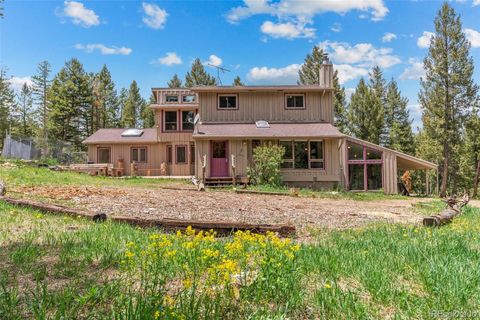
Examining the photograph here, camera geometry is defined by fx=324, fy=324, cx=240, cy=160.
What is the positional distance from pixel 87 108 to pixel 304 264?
44776 mm

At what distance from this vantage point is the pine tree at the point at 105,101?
45.7m

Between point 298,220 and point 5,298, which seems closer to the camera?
point 5,298

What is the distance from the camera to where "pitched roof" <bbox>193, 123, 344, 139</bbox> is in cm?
1880

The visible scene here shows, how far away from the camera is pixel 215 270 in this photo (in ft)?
10.1

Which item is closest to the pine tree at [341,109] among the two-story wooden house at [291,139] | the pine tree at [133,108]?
the two-story wooden house at [291,139]

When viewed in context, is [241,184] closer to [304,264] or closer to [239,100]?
[239,100]

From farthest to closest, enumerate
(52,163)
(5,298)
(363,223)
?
1. (52,163)
2. (363,223)
3. (5,298)

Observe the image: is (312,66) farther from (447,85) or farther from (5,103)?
(5,103)

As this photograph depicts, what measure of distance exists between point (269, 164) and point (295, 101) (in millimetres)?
5782

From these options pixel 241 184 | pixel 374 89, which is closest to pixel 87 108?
pixel 241 184

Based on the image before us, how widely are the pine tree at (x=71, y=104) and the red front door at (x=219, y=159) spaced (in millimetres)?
28784

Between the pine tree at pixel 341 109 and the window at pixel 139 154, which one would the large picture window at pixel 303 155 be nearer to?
the window at pixel 139 154

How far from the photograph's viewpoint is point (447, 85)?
90.5 ft

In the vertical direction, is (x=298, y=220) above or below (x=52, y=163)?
below
